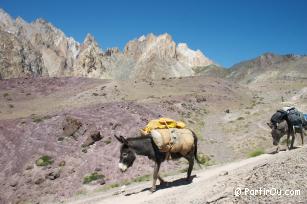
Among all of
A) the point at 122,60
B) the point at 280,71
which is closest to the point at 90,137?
the point at 280,71

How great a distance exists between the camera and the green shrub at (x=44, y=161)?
32281mm

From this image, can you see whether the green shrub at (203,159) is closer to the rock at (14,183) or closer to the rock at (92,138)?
the rock at (92,138)

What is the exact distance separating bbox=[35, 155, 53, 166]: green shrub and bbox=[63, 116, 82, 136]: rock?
4.64m

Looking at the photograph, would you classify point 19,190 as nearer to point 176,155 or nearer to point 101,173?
point 101,173

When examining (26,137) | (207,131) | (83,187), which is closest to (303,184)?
(83,187)

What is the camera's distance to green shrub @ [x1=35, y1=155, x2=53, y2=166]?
32281 millimetres

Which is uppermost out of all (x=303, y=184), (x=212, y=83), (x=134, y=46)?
(x=134, y=46)

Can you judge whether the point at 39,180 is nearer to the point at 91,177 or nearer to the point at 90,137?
the point at 91,177

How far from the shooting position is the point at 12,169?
32094 millimetres

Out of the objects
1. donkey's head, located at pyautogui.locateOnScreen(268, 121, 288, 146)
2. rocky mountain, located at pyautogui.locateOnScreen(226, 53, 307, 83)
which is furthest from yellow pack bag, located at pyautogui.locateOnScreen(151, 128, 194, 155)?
rocky mountain, located at pyautogui.locateOnScreen(226, 53, 307, 83)

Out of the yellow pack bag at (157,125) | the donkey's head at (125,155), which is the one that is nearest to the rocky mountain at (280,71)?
the yellow pack bag at (157,125)

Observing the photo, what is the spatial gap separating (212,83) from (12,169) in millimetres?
65653

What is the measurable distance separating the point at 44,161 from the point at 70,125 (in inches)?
245

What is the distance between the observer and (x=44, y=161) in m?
32.7
